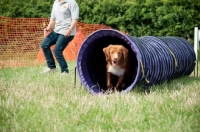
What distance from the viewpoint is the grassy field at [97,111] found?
137 inches

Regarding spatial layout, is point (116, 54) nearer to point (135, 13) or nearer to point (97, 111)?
point (97, 111)

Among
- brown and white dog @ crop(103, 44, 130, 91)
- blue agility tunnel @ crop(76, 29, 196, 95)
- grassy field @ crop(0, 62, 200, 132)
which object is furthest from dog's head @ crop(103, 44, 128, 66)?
grassy field @ crop(0, 62, 200, 132)

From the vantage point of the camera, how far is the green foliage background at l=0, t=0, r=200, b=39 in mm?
13188

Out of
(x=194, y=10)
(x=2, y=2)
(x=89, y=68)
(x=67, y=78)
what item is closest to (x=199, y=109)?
(x=89, y=68)

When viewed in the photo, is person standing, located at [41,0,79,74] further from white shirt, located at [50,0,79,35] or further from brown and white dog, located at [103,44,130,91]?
brown and white dog, located at [103,44,130,91]

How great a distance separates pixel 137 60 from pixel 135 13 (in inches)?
346

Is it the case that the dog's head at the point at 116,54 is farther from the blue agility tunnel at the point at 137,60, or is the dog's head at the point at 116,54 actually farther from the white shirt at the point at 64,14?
the white shirt at the point at 64,14

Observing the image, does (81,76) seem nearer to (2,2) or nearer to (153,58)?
(153,58)

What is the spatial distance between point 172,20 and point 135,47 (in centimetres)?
842

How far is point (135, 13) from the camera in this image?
14.3m

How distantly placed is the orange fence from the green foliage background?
2.51 ft

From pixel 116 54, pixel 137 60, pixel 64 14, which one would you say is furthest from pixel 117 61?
pixel 64 14

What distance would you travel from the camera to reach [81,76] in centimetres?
564

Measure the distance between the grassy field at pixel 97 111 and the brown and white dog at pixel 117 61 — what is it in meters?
0.49
